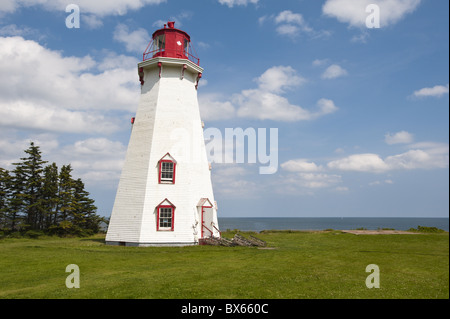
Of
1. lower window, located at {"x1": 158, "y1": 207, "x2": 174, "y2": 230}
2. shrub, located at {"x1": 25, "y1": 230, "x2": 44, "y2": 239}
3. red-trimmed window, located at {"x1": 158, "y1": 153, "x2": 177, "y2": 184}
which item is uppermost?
red-trimmed window, located at {"x1": 158, "y1": 153, "x2": 177, "y2": 184}

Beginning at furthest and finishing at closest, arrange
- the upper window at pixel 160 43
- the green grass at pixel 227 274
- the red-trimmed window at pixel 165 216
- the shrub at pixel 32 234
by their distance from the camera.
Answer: the shrub at pixel 32 234 → the upper window at pixel 160 43 → the red-trimmed window at pixel 165 216 → the green grass at pixel 227 274

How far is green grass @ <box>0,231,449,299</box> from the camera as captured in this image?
1068cm

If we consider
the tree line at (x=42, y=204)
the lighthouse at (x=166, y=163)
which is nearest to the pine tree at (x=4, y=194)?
the tree line at (x=42, y=204)

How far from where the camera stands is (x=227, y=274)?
44.4 ft

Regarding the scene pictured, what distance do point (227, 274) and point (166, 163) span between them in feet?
44.6

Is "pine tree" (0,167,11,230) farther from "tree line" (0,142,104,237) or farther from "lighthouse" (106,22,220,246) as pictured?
"lighthouse" (106,22,220,246)

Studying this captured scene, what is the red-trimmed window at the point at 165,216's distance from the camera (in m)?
24.2

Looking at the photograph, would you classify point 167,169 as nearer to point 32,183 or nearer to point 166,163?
point 166,163

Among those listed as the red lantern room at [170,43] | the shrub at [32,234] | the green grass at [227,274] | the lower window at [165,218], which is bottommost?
the shrub at [32,234]

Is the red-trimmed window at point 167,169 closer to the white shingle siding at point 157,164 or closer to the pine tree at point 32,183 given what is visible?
the white shingle siding at point 157,164

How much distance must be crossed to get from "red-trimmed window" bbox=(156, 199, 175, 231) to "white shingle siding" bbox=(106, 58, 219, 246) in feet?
0.97

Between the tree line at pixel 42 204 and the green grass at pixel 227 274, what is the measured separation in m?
18.0

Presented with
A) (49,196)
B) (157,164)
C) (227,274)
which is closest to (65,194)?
(49,196)

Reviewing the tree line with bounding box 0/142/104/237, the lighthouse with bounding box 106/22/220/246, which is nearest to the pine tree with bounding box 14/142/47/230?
the tree line with bounding box 0/142/104/237
